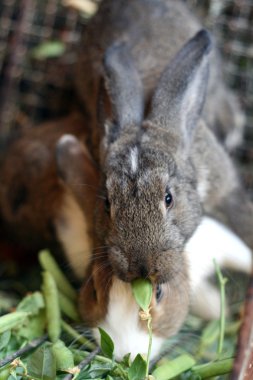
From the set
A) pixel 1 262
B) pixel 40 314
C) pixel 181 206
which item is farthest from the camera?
pixel 1 262

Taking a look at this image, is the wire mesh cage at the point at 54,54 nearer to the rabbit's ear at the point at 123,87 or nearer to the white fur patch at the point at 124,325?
the rabbit's ear at the point at 123,87

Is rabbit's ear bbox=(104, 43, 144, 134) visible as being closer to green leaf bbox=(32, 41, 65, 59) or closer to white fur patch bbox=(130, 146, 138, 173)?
white fur patch bbox=(130, 146, 138, 173)

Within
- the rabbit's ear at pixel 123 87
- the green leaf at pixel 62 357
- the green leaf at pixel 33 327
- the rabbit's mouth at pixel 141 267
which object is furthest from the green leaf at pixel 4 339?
the rabbit's ear at pixel 123 87

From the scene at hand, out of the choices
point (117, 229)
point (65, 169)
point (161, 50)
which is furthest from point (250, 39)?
point (117, 229)

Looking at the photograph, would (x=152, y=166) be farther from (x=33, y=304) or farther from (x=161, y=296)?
(x=33, y=304)

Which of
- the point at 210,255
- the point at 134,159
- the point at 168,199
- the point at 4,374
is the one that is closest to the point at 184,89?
the point at 134,159

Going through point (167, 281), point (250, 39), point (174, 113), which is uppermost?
point (250, 39)

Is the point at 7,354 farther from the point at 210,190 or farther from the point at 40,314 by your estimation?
the point at 210,190

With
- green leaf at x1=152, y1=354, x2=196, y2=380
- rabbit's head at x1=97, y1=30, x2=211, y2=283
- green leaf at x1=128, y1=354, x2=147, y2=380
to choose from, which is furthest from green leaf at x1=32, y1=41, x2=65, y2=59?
green leaf at x1=128, y1=354, x2=147, y2=380
